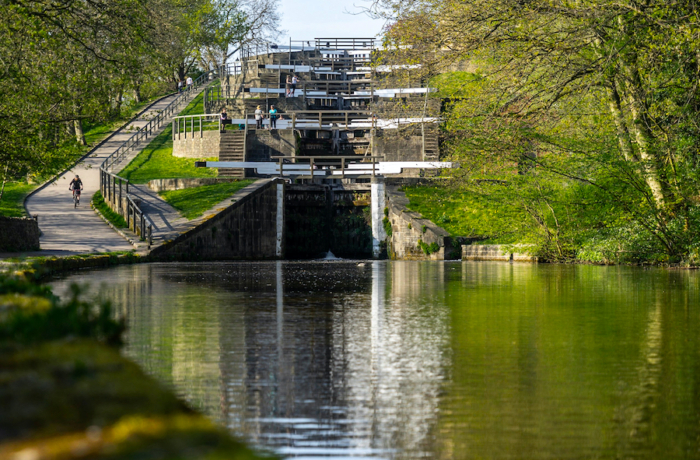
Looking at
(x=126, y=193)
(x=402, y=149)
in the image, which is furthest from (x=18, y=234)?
(x=402, y=149)

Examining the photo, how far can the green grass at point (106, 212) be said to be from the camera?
31734mm

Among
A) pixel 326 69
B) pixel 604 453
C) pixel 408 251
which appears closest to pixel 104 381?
pixel 604 453

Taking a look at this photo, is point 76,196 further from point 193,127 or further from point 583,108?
point 583,108

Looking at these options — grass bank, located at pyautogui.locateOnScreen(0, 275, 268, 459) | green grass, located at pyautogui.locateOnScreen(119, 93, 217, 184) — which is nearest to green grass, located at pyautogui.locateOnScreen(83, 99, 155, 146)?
green grass, located at pyautogui.locateOnScreen(119, 93, 217, 184)

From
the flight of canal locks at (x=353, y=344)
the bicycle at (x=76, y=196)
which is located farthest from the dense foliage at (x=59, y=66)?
the bicycle at (x=76, y=196)

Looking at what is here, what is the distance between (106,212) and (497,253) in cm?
1574

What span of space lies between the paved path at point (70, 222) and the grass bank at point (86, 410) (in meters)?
21.2

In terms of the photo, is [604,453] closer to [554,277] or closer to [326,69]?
[554,277]

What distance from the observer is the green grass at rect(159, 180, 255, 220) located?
1249 inches

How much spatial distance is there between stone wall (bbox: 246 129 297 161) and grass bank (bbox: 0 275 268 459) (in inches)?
1630

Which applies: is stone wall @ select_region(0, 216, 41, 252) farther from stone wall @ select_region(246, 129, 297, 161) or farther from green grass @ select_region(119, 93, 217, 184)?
stone wall @ select_region(246, 129, 297, 161)

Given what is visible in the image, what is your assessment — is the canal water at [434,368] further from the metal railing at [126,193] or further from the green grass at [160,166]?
the green grass at [160,166]

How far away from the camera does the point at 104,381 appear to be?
9.49ft

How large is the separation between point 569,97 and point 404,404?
52.9ft
